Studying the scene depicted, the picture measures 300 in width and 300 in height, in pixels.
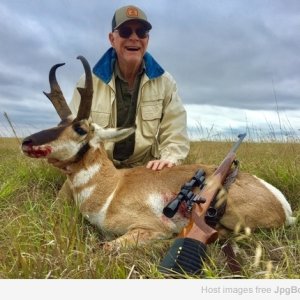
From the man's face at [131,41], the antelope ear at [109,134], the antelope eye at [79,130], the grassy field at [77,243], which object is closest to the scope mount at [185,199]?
the grassy field at [77,243]

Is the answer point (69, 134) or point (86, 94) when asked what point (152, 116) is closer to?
point (86, 94)

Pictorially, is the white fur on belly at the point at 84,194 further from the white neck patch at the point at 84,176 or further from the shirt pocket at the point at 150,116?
the shirt pocket at the point at 150,116

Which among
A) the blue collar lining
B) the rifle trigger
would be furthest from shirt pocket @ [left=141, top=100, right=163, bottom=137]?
the rifle trigger

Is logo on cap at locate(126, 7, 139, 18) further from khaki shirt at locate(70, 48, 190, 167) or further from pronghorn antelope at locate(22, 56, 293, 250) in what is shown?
pronghorn antelope at locate(22, 56, 293, 250)

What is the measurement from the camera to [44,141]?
14.8 feet

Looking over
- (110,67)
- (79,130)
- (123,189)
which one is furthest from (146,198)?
(110,67)

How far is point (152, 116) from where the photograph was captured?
6.43 metres

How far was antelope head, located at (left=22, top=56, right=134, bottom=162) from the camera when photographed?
4500mm

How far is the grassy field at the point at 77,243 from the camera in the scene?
315 centimetres

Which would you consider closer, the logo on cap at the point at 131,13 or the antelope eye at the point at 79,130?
the antelope eye at the point at 79,130
